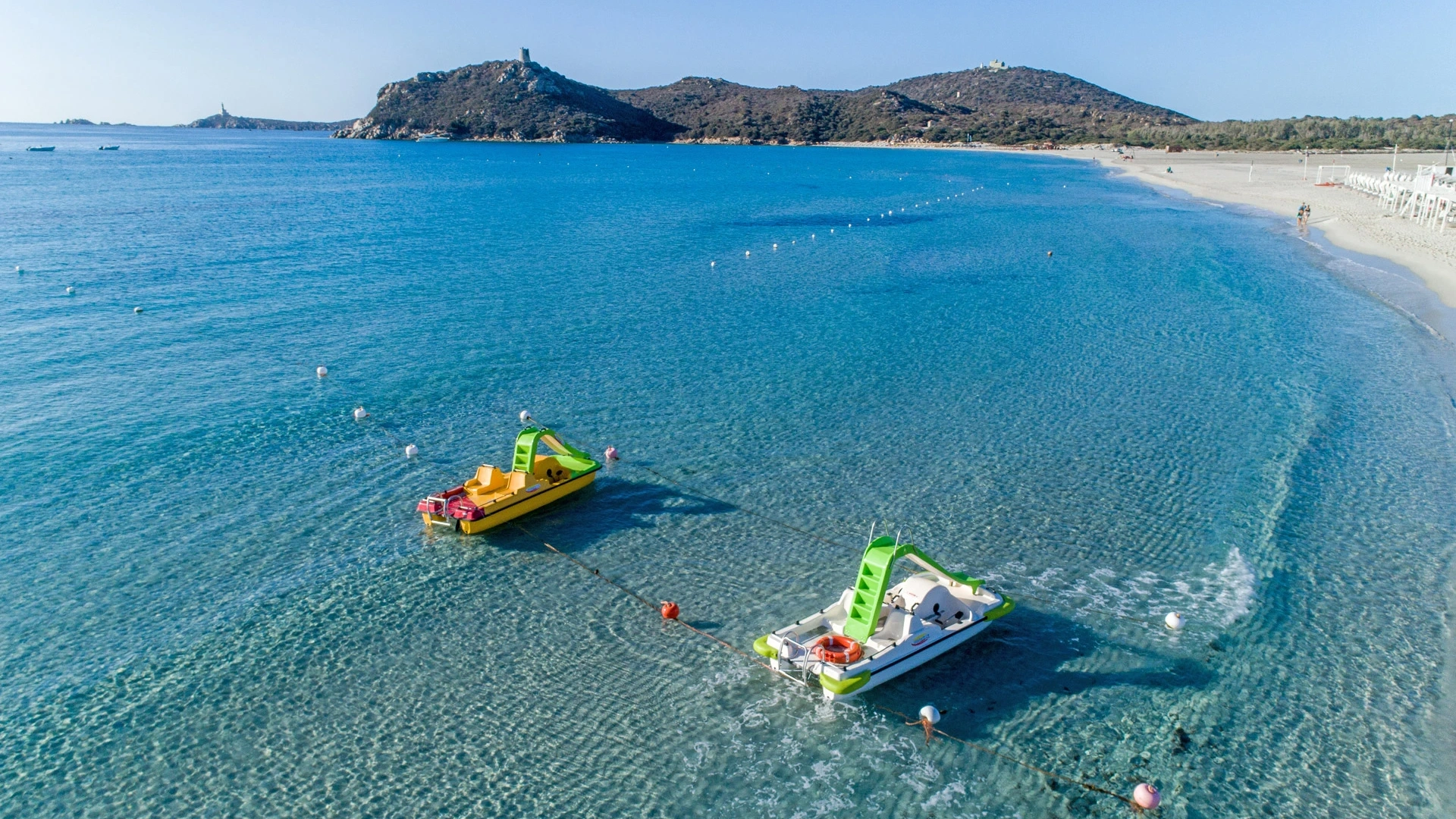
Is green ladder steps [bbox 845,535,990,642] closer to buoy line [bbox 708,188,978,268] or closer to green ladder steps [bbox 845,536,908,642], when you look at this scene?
green ladder steps [bbox 845,536,908,642]

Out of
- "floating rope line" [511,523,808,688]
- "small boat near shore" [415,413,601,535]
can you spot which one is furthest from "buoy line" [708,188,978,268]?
"floating rope line" [511,523,808,688]

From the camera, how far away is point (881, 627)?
45.5 ft

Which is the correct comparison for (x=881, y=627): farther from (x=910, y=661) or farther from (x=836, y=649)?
(x=836, y=649)

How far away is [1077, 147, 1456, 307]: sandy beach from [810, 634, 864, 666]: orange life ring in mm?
39507

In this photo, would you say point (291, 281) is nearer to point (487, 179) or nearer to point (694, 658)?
point (694, 658)

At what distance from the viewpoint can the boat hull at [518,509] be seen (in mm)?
18031

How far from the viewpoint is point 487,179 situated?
107 meters

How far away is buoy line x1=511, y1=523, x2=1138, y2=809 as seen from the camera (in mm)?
11672

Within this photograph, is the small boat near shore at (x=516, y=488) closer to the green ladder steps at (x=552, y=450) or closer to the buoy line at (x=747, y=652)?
the green ladder steps at (x=552, y=450)

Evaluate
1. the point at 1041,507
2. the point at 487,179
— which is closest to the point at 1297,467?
the point at 1041,507

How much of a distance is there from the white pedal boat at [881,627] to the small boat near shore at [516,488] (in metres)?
7.24

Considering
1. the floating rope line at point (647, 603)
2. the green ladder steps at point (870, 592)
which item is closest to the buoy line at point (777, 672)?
the floating rope line at point (647, 603)

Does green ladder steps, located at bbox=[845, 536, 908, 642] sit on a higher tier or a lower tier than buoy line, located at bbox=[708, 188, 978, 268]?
lower

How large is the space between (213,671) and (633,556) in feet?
25.1
